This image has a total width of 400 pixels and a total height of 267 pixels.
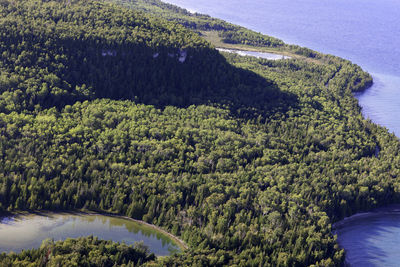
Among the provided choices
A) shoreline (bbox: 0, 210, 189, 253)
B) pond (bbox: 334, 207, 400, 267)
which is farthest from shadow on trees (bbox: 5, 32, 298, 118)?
pond (bbox: 334, 207, 400, 267)

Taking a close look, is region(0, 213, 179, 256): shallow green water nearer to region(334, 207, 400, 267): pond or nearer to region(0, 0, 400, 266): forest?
region(0, 0, 400, 266): forest

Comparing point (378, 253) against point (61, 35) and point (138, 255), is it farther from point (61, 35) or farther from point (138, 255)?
point (61, 35)

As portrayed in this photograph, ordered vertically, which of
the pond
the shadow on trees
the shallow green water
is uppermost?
the shadow on trees

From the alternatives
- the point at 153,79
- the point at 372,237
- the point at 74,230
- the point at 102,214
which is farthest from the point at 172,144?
the point at 372,237

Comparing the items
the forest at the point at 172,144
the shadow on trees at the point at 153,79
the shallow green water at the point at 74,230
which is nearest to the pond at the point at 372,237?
the forest at the point at 172,144

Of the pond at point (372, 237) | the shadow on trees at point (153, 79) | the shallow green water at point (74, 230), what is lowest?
the shallow green water at point (74, 230)

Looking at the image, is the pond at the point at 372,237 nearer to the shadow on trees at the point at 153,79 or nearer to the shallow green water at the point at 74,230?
the shallow green water at the point at 74,230

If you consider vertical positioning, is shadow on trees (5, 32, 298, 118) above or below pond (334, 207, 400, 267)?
→ above
